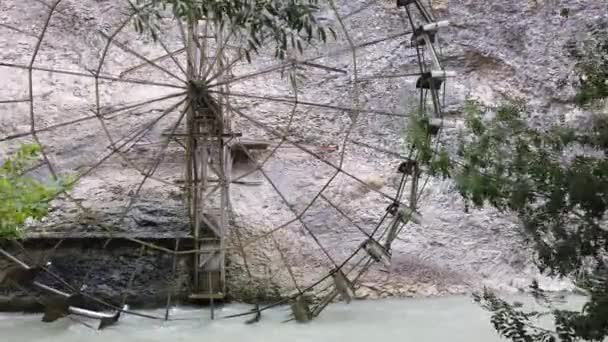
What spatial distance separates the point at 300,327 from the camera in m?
4.83

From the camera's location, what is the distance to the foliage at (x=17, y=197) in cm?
374

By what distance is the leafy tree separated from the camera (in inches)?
101

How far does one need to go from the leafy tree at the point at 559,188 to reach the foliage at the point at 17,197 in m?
1.90

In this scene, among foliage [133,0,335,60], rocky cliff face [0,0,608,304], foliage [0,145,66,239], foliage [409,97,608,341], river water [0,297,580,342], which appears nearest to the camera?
foliage [409,97,608,341]

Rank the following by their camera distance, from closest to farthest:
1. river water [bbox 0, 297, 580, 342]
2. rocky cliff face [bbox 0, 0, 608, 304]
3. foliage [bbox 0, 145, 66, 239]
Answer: foliage [bbox 0, 145, 66, 239]
river water [bbox 0, 297, 580, 342]
rocky cliff face [bbox 0, 0, 608, 304]

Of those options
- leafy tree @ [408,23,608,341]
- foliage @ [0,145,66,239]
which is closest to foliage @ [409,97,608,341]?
leafy tree @ [408,23,608,341]

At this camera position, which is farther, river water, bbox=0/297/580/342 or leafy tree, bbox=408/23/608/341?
river water, bbox=0/297/580/342

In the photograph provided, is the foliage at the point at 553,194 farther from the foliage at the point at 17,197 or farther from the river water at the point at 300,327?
the foliage at the point at 17,197

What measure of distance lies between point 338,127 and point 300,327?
1605 millimetres

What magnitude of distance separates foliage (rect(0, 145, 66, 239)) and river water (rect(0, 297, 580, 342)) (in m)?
0.72

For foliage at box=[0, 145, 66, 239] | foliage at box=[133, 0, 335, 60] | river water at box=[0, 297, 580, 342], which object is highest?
foliage at box=[133, 0, 335, 60]

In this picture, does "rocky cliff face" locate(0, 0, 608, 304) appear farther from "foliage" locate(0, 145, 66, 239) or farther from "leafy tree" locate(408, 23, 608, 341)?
"leafy tree" locate(408, 23, 608, 341)

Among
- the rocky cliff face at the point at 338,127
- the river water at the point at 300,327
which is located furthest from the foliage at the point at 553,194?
the rocky cliff face at the point at 338,127

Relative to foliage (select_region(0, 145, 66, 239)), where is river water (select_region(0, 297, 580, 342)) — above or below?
below
